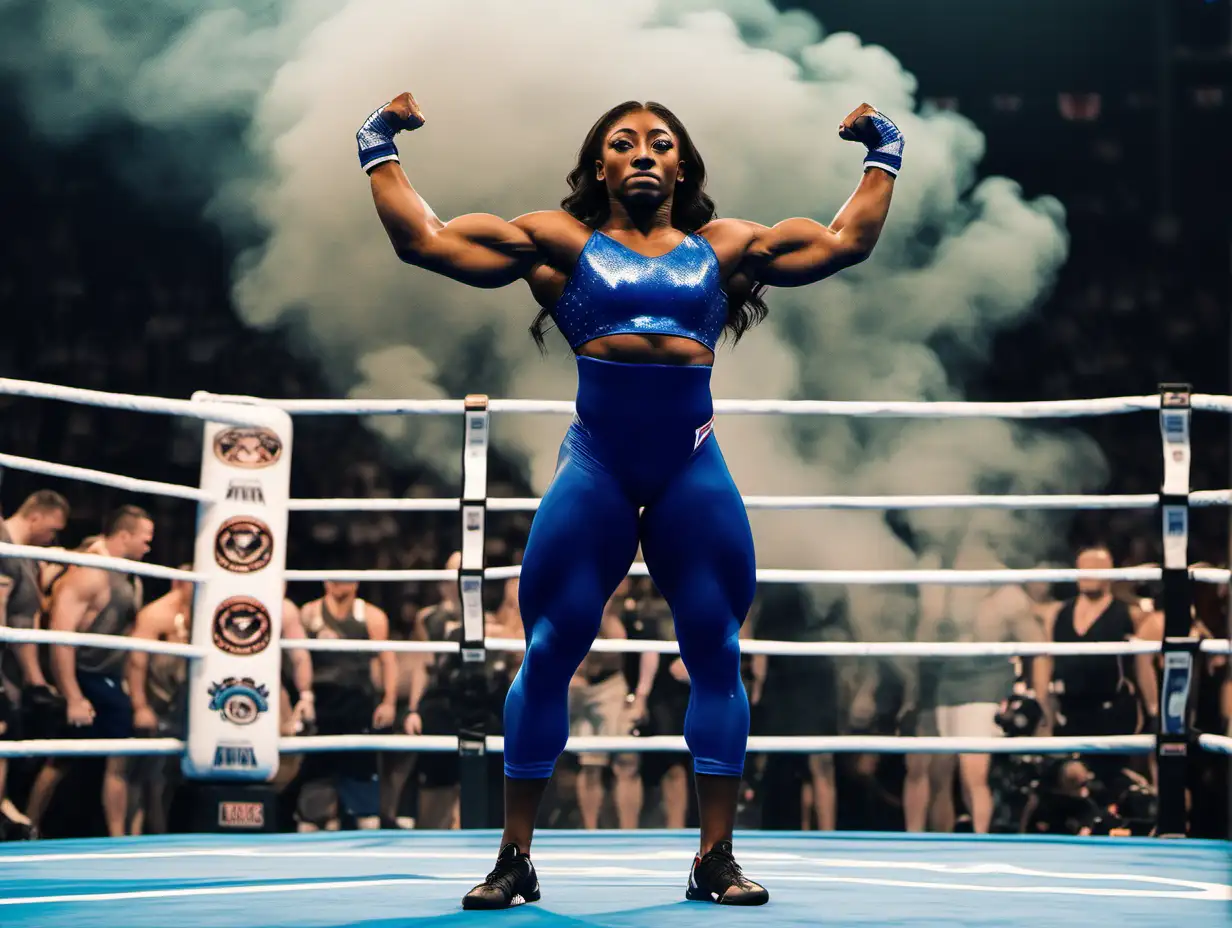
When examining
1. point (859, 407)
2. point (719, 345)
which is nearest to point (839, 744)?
point (859, 407)

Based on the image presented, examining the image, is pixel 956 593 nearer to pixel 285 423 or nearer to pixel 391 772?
pixel 391 772

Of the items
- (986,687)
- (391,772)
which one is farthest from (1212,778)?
(391,772)

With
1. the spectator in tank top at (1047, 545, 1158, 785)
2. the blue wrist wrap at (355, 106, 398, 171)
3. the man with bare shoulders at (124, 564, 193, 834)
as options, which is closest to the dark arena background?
the spectator in tank top at (1047, 545, 1158, 785)

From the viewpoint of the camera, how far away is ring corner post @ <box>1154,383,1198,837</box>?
9.84 feet

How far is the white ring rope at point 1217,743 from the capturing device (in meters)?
2.82

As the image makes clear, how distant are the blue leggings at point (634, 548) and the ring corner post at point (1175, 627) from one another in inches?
52.8

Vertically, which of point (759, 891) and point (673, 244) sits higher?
point (673, 244)

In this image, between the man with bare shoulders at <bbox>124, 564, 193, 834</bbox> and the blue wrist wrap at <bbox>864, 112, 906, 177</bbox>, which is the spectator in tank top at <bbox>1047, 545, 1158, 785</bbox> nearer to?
the blue wrist wrap at <bbox>864, 112, 906, 177</bbox>

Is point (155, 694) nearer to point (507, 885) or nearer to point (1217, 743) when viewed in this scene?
point (507, 885)

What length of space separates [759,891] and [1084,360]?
187 inches

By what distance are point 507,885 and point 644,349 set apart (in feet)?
2.53

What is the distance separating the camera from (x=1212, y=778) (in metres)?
4.54

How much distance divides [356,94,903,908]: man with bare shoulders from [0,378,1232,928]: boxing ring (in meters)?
0.22

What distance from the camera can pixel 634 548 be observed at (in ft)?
6.82
